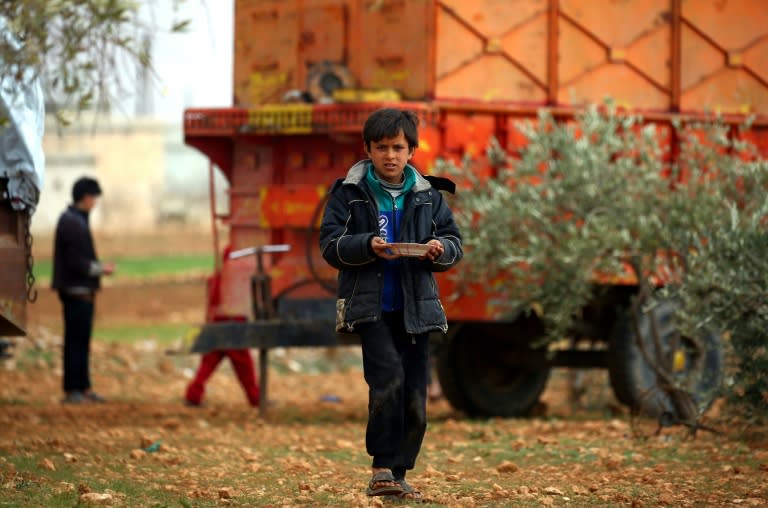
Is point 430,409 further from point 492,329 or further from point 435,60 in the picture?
point 435,60

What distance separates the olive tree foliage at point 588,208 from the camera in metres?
9.98

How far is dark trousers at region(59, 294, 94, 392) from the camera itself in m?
13.4

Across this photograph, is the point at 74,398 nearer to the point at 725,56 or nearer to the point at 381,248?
the point at 725,56

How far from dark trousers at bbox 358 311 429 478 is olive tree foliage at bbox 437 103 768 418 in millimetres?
3050

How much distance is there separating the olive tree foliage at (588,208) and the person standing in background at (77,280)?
155 inches

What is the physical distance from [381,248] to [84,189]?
7.35m

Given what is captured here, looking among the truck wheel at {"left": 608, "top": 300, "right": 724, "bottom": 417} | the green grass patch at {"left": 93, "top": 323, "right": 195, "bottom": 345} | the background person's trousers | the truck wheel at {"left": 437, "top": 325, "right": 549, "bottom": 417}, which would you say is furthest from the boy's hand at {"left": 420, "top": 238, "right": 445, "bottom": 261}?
the green grass patch at {"left": 93, "top": 323, "right": 195, "bottom": 345}

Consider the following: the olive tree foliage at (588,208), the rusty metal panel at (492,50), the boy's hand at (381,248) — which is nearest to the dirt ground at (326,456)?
the olive tree foliage at (588,208)

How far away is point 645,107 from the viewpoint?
12.0m

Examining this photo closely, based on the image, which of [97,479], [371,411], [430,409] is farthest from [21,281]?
[430,409]

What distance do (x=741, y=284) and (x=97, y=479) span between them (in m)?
3.70

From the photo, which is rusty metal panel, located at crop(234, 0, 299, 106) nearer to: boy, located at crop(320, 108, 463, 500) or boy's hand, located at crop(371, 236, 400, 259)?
boy, located at crop(320, 108, 463, 500)

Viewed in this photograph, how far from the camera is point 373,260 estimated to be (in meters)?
6.62

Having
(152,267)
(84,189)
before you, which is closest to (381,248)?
(84,189)
